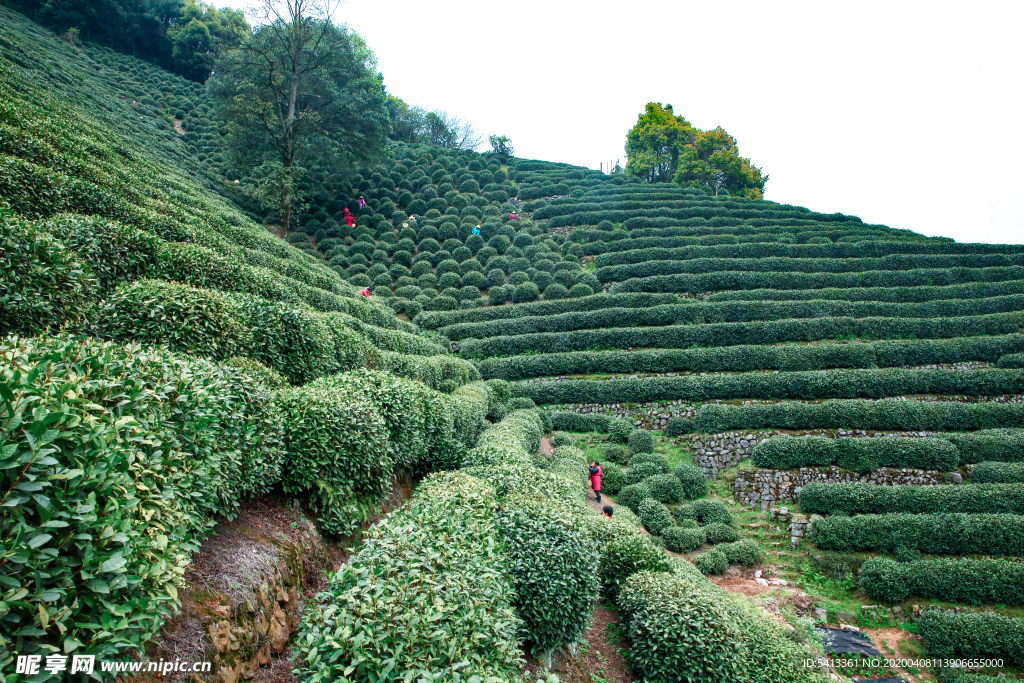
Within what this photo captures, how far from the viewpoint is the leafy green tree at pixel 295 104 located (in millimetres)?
27188

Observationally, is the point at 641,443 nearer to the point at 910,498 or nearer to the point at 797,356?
the point at 910,498

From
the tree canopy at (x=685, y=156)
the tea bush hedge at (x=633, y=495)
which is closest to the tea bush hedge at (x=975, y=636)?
the tea bush hedge at (x=633, y=495)

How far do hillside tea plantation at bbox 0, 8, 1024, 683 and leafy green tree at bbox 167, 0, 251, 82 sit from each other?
59.0 feet

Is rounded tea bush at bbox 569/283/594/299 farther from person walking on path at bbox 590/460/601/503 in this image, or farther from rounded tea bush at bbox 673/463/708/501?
person walking on path at bbox 590/460/601/503

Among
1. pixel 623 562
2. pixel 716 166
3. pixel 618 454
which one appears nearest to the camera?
pixel 623 562

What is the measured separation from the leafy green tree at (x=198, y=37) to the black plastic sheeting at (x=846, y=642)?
64.3 meters

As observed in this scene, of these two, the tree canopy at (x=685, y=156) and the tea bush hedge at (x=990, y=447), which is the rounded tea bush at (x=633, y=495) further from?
the tree canopy at (x=685, y=156)

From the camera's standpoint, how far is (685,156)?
53.5 metres

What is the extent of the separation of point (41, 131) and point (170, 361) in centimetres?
1053

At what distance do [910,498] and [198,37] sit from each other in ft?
224

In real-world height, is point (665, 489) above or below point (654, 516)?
above

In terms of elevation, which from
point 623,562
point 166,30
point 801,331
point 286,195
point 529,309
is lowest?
point 623,562

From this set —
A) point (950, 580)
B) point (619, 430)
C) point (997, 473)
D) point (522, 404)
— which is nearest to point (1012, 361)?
point (997, 473)

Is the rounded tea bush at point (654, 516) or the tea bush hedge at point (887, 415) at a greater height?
the tea bush hedge at point (887, 415)
